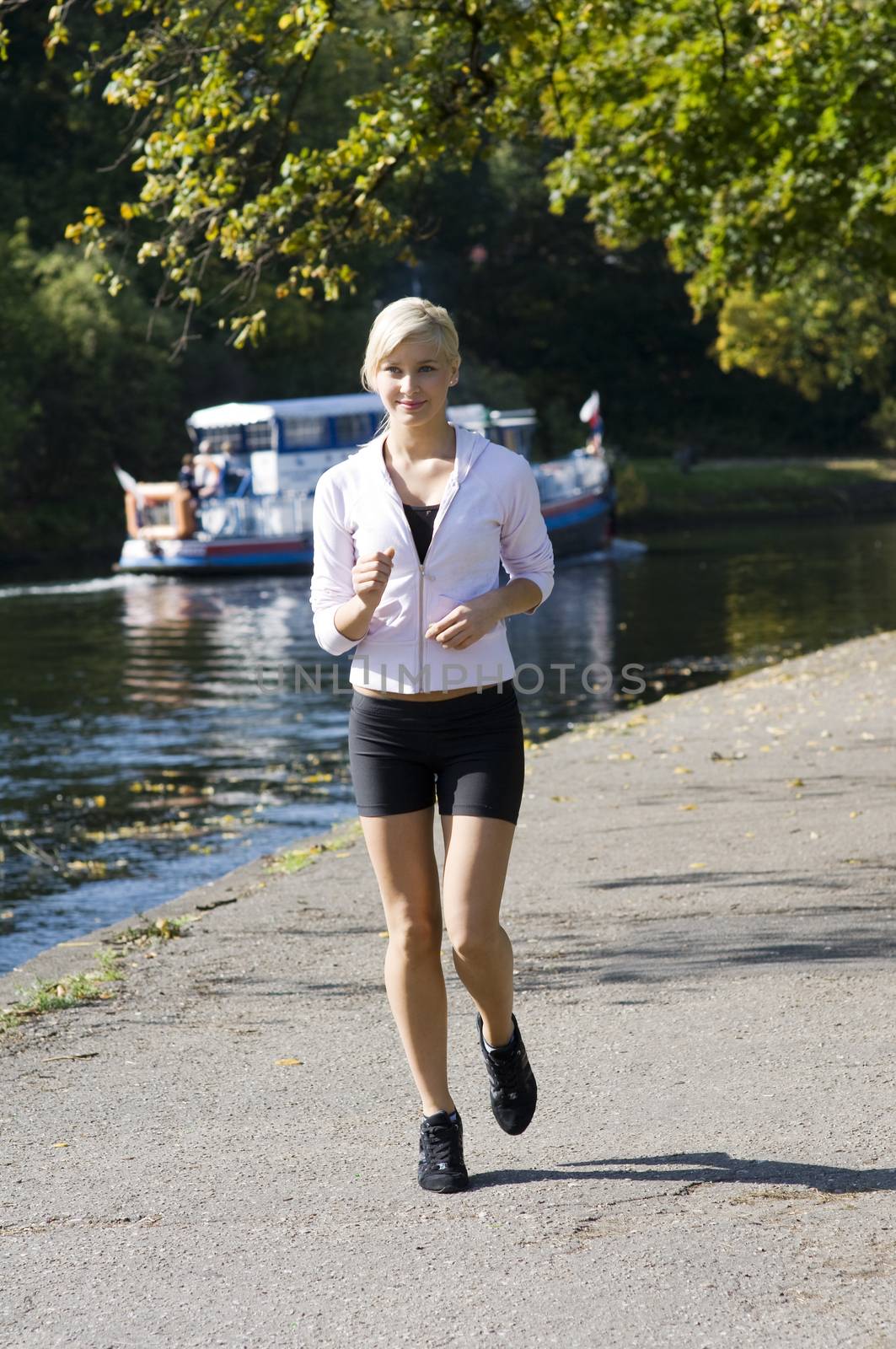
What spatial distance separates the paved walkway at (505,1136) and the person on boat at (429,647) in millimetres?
437

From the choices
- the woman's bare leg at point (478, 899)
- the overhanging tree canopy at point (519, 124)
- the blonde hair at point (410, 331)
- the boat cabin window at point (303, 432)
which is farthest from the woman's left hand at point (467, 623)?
the boat cabin window at point (303, 432)

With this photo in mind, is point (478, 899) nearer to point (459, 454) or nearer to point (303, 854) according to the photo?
point (459, 454)

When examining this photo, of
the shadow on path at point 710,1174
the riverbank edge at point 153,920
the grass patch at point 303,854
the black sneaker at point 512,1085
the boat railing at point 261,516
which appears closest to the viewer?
the shadow on path at point 710,1174

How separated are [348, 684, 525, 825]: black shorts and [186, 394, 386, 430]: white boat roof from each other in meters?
36.8

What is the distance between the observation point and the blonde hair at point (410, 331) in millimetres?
4047

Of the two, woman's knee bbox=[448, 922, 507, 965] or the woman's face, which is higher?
the woman's face

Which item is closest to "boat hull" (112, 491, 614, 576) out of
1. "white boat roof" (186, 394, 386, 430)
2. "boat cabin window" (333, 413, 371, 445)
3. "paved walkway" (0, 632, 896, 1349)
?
"boat cabin window" (333, 413, 371, 445)

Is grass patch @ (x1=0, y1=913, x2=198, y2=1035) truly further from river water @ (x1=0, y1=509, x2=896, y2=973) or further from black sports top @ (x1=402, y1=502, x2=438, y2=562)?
black sports top @ (x1=402, y1=502, x2=438, y2=562)

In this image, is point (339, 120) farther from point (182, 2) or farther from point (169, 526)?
point (182, 2)

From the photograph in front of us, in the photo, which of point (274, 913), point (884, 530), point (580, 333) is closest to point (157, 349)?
point (884, 530)

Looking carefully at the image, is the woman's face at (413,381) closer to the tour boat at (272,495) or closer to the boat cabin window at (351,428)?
the tour boat at (272,495)

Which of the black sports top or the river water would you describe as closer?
the black sports top

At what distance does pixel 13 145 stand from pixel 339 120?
14.2 meters

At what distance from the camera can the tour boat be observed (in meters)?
39.3
